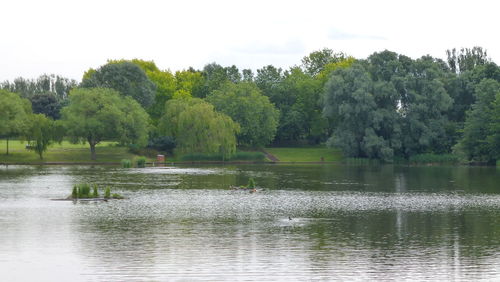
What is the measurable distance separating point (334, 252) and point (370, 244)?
3610 millimetres

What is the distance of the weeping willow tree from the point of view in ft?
428

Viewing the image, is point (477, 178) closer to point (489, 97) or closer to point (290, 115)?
point (489, 97)

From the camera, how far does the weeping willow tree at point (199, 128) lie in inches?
5138

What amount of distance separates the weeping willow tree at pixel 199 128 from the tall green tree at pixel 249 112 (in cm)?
816

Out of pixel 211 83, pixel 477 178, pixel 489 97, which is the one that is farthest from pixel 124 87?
pixel 477 178

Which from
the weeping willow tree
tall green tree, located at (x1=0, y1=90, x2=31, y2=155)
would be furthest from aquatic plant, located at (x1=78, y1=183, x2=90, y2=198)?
the weeping willow tree

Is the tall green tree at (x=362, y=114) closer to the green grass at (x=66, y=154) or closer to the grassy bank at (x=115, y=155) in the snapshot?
the grassy bank at (x=115, y=155)

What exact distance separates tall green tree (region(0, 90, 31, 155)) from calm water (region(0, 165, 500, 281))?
44087 mm

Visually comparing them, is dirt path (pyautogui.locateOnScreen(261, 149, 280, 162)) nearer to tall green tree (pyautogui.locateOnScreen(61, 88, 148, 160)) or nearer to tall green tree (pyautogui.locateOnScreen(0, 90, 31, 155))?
tall green tree (pyautogui.locateOnScreen(61, 88, 148, 160))

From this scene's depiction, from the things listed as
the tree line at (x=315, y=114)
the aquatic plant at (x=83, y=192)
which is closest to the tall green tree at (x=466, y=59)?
the tree line at (x=315, y=114)

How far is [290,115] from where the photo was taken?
152625 mm

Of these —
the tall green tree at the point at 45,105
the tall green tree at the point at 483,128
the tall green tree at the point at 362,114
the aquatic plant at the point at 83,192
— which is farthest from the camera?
the tall green tree at the point at 45,105

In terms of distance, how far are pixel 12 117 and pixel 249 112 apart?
4282 centimetres

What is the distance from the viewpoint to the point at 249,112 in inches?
5679
